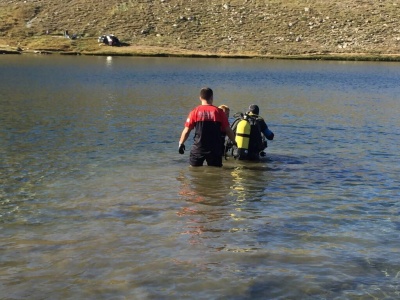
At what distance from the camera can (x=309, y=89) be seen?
151 feet

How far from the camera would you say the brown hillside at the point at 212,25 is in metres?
98.8

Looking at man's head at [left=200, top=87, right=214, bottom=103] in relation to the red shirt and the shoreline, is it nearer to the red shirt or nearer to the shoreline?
the red shirt

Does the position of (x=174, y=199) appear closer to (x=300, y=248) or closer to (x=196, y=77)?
(x=300, y=248)

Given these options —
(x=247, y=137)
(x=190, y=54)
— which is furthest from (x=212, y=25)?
(x=247, y=137)

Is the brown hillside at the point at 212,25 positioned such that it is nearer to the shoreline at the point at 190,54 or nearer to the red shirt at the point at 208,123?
the shoreline at the point at 190,54

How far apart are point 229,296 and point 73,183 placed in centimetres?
782

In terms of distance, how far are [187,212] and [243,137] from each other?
547 centimetres

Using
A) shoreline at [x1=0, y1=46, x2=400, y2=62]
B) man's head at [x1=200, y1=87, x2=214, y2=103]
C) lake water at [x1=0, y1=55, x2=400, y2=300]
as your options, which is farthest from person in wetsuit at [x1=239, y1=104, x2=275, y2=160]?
shoreline at [x1=0, y1=46, x2=400, y2=62]

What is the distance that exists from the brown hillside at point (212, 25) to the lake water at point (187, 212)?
72041mm

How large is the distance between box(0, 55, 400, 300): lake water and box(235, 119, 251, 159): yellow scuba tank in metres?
0.46

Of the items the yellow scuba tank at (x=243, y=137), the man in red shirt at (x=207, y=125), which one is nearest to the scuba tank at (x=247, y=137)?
the yellow scuba tank at (x=243, y=137)

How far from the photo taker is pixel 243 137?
17.0 metres

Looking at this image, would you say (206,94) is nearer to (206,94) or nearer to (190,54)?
(206,94)

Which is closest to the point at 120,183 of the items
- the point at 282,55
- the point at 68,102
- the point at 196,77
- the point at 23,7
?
the point at 68,102
